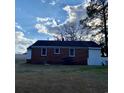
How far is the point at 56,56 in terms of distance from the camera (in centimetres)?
249

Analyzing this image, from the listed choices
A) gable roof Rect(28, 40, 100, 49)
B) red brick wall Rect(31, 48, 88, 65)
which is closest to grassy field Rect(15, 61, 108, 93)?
red brick wall Rect(31, 48, 88, 65)

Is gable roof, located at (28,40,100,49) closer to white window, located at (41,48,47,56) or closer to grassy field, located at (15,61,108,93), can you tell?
white window, located at (41,48,47,56)

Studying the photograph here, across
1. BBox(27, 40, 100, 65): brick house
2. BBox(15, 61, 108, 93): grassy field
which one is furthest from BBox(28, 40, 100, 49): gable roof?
BBox(15, 61, 108, 93): grassy field

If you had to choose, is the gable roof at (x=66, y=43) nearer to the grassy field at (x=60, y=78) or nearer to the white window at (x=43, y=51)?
the white window at (x=43, y=51)

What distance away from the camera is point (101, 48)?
2.47m

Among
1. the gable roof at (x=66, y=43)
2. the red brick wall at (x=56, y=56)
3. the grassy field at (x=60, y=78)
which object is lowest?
the grassy field at (x=60, y=78)

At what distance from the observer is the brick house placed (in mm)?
2471

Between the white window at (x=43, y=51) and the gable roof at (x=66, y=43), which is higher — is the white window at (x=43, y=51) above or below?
A: below

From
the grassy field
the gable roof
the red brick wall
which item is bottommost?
the grassy field

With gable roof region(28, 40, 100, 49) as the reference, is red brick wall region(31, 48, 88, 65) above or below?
below

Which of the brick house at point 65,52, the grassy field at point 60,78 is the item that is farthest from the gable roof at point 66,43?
the grassy field at point 60,78

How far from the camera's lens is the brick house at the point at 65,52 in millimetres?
2471
